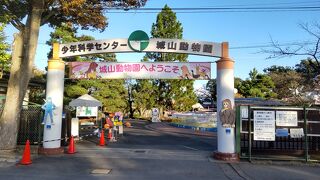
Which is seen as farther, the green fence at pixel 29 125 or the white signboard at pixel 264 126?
the green fence at pixel 29 125

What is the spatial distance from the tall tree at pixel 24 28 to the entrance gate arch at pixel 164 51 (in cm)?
140

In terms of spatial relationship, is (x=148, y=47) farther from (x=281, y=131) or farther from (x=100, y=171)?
(x=281, y=131)

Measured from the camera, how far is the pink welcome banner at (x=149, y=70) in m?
14.4

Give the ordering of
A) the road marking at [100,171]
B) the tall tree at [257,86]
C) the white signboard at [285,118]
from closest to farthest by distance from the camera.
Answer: the road marking at [100,171] < the white signboard at [285,118] < the tall tree at [257,86]

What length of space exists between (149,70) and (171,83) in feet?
121

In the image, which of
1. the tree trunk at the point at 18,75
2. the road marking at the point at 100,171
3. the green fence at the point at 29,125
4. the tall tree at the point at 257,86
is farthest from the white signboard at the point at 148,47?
the tall tree at the point at 257,86

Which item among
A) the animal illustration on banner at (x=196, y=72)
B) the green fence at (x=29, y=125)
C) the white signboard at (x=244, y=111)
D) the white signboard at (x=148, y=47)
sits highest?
the white signboard at (x=148, y=47)

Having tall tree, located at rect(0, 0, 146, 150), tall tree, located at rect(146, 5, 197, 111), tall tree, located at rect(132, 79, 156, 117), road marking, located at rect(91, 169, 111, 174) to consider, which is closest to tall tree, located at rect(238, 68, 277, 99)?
tall tree, located at rect(146, 5, 197, 111)

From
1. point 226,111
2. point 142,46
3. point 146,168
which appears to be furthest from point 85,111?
point 146,168

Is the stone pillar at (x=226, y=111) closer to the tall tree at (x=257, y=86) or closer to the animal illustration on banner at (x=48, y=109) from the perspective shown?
the animal illustration on banner at (x=48, y=109)

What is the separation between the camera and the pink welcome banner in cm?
1437

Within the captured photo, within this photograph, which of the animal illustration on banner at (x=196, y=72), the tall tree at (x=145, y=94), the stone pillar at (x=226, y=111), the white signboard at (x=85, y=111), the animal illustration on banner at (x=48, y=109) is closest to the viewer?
the stone pillar at (x=226, y=111)

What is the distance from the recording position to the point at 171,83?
51438mm

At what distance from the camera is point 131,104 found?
207 feet
